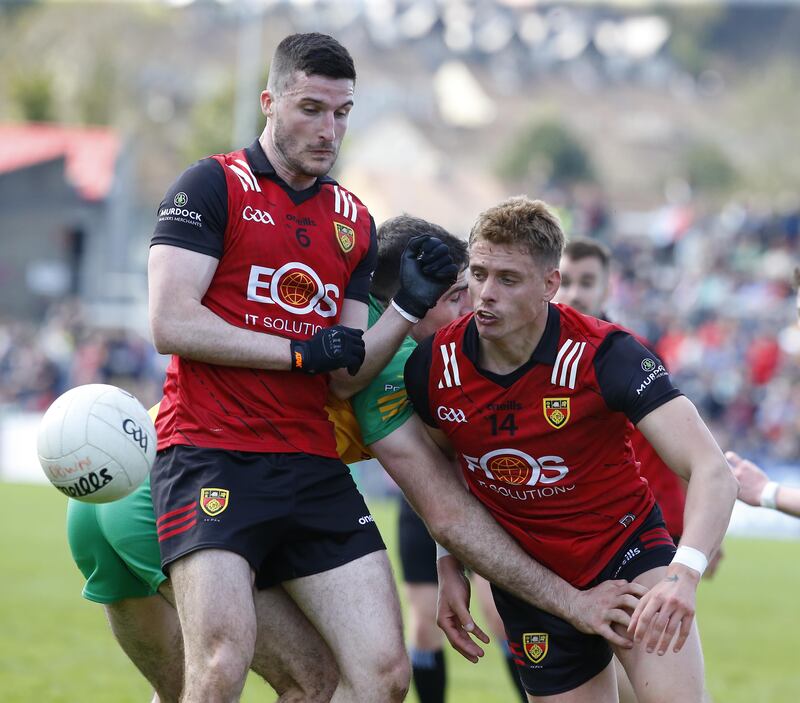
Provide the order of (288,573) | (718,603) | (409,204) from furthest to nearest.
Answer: (409,204), (718,603), (288,573)

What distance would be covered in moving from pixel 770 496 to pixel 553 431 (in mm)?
1469

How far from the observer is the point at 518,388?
4832 mm

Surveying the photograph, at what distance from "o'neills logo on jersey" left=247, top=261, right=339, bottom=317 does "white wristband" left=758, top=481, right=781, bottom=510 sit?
89.2 inches

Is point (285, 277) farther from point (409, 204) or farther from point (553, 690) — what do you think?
point (409, 204)

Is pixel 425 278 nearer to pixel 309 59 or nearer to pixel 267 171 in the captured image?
pixel 267 171

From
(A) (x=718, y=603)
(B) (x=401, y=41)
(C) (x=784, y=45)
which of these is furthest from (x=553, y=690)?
(C) (x=784, y=45)

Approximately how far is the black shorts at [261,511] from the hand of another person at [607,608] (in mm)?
812

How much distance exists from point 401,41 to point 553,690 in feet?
333

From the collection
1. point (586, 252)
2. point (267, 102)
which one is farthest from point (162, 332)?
point (586, 252)

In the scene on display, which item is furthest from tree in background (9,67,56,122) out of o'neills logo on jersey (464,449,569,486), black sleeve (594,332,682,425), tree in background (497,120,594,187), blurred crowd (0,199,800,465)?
black sleeve (594,332,682,425)

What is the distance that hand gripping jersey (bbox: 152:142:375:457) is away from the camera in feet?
15.3

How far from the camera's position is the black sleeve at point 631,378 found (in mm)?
4543

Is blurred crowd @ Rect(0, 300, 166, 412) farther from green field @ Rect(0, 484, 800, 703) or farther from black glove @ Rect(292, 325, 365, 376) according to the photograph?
black glove @ Rect(292, 325, 365, 376)

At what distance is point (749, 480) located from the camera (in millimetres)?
5805
